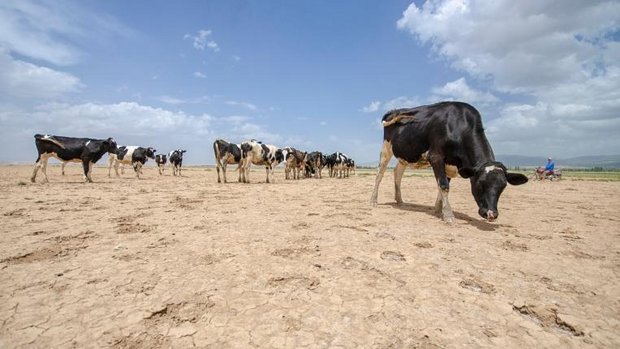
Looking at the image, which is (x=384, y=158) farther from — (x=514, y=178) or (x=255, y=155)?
(x=255, y=155)

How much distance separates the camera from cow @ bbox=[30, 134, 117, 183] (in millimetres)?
14727

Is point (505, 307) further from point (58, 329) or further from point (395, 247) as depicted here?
point (58, 329)

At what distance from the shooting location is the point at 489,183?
589 cm

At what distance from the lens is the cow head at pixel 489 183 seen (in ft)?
19.0

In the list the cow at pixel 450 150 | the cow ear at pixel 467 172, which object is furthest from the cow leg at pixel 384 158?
the cow ear at pixel 467 172

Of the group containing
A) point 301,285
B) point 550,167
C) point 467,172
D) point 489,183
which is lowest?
point 301,285

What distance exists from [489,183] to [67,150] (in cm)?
1849

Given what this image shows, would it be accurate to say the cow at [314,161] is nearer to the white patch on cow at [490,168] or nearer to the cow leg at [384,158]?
the cow leg at [384,158]

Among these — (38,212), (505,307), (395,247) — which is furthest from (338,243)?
(38,212)

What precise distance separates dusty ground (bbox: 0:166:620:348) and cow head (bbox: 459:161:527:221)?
0.48 m

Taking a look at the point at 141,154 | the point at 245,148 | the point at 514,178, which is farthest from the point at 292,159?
the point at 514,178

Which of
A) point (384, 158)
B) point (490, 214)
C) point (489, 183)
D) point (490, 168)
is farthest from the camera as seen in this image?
point (384, 158)

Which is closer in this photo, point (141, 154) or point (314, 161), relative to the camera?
point (141, 154)

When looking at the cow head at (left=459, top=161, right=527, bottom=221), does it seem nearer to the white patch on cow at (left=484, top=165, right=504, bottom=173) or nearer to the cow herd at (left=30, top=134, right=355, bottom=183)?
the white patch on cow at (left=484, top=165, right=504, bottom=173)
